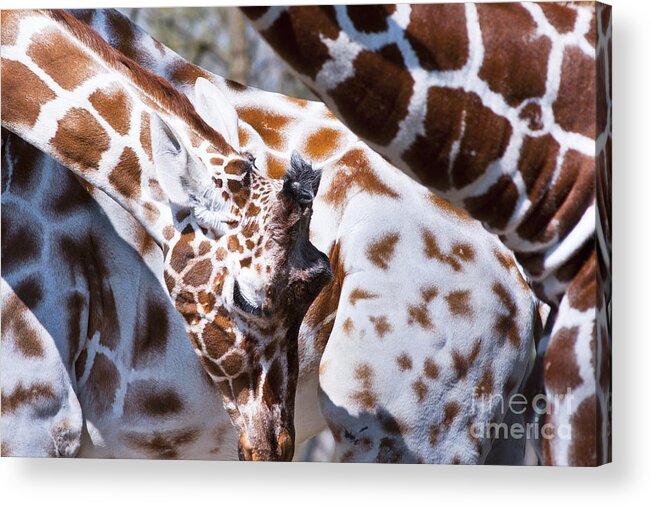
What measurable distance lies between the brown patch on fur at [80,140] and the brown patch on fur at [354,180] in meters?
0.73

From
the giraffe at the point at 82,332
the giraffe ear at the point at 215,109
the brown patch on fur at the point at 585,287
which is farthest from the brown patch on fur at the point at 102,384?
the brown patch on fur at the point at 585,287

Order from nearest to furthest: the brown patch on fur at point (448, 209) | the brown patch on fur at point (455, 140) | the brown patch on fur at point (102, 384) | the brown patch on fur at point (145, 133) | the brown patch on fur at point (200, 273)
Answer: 1. the brown patch on fur at point (455, 140)
2. the brown patch on fur at point (200, 273)
3. the brown patch on fur at point (145, 133)
4. the brown patch on fur at point (448, 209)
5. the brown patch on fur at point (102, 384)

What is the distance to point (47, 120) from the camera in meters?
3.96

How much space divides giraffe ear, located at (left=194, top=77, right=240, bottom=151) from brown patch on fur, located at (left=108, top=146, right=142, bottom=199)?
0.92 ft

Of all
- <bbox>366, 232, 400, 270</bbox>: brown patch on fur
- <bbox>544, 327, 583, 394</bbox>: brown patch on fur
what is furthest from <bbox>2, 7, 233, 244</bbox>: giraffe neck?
<bbox>544, 327, 583, 394</bbox>: brown patch on fur

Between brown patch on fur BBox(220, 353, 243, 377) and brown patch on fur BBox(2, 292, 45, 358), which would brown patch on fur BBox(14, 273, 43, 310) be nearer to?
brown patch on fur BBox(2, 292, 45, 358)

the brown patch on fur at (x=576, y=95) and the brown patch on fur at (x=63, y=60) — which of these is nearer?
the brown patch on fur at (x=576, y=95)

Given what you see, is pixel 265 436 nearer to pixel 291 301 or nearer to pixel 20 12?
pixel 291 301

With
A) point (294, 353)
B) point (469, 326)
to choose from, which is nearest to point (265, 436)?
point (294, 353)

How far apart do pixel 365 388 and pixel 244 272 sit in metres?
0.55

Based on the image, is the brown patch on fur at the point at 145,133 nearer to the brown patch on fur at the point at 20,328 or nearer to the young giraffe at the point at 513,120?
the brown patch on fur at the point at 20,328

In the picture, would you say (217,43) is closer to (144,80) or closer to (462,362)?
(144,80)

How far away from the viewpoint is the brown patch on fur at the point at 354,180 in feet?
13.5

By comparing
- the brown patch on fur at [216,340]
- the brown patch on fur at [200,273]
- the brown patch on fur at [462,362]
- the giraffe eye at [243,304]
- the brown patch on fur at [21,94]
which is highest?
the brown patch on fur at [21,94]
